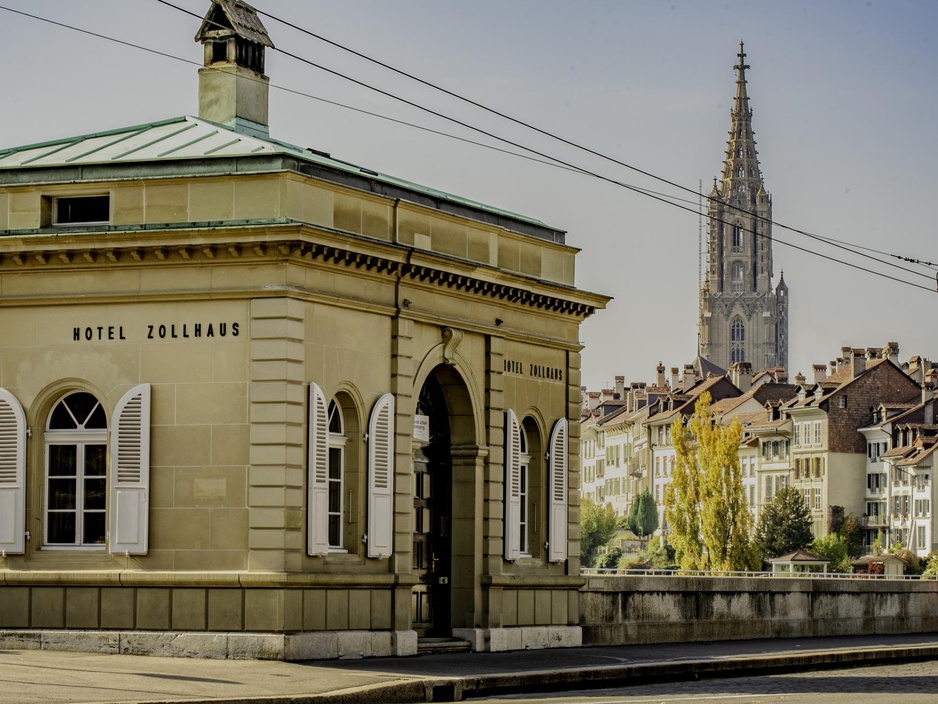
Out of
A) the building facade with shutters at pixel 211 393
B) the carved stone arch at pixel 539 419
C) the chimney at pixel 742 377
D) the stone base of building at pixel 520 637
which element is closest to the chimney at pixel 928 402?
the chimney at pixel 742 377

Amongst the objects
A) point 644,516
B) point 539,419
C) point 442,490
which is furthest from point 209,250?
point 644,516

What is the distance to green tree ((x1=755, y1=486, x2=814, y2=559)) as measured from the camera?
137875 millimetres

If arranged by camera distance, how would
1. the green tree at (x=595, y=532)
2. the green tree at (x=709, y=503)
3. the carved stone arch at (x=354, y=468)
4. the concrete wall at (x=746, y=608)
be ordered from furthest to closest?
the green tree at (x=595, y=532) < the green tree at (x=709, y=503) < the concrete wall at (x=746, y=608) < the carved stone arch at (x=354, y=468)

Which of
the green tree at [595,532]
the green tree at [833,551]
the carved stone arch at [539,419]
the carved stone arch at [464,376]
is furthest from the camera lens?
the green tree at [595,532]

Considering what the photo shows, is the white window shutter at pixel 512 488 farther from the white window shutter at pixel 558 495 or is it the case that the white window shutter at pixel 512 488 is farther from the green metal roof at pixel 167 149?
the green metal roof at pixel 167 149

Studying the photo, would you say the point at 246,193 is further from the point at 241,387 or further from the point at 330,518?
the point at 330,518

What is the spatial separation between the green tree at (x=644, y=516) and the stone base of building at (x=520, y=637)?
141080 millimetres

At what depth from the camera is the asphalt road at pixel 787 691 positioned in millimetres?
24703

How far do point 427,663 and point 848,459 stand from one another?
120 metres

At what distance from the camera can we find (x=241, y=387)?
94.1ft

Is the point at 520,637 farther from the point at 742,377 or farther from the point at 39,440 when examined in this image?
the point at 742,377

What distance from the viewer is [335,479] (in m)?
30.2

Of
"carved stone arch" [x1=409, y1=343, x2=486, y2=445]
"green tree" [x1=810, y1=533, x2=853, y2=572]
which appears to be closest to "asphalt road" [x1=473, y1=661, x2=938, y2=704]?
"carved stone arch" [x1=409, y1=343, x2=486, y2=445]

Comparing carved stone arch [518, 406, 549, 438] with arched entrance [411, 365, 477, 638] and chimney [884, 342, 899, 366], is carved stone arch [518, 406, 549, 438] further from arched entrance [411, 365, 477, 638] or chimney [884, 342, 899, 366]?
chimney [884, 342, 899, 366]
